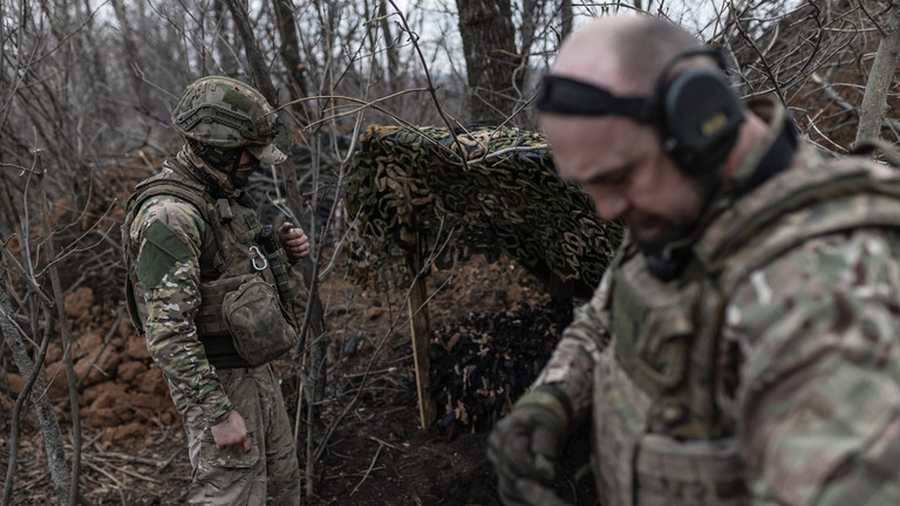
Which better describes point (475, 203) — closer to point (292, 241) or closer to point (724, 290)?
point (292, 241)

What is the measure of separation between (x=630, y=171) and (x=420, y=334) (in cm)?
353

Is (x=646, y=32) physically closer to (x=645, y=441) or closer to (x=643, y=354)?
(x=643, y=354)

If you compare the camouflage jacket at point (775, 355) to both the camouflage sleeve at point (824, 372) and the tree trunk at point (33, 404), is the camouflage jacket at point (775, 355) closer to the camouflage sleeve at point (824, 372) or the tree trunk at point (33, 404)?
the camouflage sleeve at point (824, 372)

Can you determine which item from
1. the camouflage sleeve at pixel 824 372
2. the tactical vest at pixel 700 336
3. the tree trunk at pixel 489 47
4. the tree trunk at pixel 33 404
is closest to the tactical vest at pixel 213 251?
the tree trunk at pixel 33 404

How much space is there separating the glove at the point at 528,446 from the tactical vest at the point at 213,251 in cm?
170

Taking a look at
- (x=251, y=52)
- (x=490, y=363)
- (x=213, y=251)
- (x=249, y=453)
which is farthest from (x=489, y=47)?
(x=249, y=453)

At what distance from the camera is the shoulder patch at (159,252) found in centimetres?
270

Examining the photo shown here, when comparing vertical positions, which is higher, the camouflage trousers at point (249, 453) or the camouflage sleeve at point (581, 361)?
the camouflage sleeve at point (581, 361)

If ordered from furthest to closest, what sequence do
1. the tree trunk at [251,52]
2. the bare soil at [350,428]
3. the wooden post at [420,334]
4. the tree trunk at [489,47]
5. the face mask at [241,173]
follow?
the tree trunk at [489,47], the wooden post at [420,334], the bare soil at [350,428], the tree trunk at [251,52], the face mask at [241,173]

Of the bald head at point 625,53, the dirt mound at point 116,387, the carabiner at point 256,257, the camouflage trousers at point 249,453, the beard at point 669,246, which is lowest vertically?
the dirt mound at point 116,387

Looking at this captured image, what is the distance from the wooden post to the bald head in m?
3.15

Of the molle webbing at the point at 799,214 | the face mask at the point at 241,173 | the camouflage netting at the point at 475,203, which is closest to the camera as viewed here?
the molle webbing at the point at 799,214

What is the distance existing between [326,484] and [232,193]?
6.81ft

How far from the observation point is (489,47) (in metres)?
5.94
